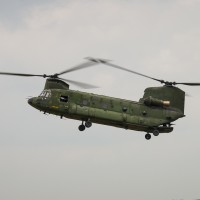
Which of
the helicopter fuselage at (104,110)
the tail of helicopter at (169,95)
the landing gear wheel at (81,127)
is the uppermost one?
the tail of helicopter at (169,95)

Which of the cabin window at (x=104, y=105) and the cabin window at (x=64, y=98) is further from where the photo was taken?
the cabin window at (x=104, y=105)

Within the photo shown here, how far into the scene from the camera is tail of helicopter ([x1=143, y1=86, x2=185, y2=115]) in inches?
1561

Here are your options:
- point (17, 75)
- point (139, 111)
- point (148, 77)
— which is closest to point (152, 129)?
point (139, 111)

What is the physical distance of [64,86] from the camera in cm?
3788

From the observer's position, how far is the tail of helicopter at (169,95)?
39.7 metres

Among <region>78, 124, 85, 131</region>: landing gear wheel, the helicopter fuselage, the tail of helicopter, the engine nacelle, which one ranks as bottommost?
<region>78, 124, 85, 131</region>: landing gear wheel

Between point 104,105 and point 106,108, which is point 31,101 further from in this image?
point 106,108

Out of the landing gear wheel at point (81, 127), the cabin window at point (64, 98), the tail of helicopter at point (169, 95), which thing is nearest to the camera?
the landing gear wheel at point (81, 127)

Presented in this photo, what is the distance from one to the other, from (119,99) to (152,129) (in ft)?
13.0

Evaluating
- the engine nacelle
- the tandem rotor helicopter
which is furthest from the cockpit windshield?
the engine nacelle

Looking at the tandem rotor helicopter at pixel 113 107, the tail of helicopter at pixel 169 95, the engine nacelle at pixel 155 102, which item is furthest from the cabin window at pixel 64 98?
the tail of helicopter at pixel 169 95

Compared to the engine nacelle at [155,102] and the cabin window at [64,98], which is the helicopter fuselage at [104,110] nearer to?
the cabin window at [64,98]

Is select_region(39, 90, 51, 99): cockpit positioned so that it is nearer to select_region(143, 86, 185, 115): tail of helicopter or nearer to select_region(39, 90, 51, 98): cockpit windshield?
select_region(39, 90, 51, 98): cockpit windshield

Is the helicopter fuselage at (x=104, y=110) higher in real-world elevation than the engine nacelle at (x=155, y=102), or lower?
lower
